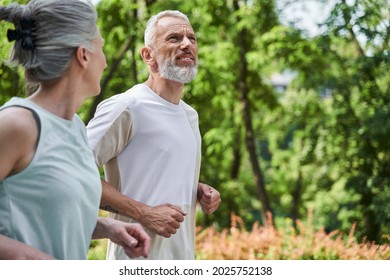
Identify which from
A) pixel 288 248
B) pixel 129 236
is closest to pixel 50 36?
pixel 129 236

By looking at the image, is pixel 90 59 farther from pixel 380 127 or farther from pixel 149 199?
pixel 380 127

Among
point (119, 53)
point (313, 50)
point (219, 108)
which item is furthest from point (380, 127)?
point (219, 108)

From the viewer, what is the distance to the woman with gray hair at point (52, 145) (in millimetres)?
1490

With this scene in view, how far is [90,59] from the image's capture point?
5.64ft

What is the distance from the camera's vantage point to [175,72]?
9.52ft

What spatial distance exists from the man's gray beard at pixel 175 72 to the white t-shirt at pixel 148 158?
140 mm

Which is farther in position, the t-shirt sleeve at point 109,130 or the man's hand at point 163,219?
the t-shirt sleeve at point 109,130

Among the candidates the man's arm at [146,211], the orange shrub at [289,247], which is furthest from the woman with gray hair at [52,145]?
the orange shrub at [289,247]

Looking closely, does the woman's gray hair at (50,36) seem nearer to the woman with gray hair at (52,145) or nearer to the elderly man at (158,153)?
the woman with gray hair at (52,145)

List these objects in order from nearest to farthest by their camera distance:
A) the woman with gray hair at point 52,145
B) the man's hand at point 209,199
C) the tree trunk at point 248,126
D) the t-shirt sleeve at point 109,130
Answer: the woman with gray hair at point 52,145 → the t-shirt sleeve at point 109,130 → the man's hand at point 209,199 → the tree trunk at point 248,126

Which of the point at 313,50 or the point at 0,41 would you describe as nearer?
the point at 0,41

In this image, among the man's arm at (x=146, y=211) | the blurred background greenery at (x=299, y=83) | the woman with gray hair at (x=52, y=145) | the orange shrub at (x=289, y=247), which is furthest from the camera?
the blurred background greenery at (x=299, y=83)

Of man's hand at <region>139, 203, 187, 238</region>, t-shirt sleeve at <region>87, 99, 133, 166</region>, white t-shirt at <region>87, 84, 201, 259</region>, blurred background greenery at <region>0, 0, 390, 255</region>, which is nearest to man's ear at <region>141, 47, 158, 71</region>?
white t-shirt at <region>87, 84, 201, 259</region>

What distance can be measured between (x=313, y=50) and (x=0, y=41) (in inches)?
314
